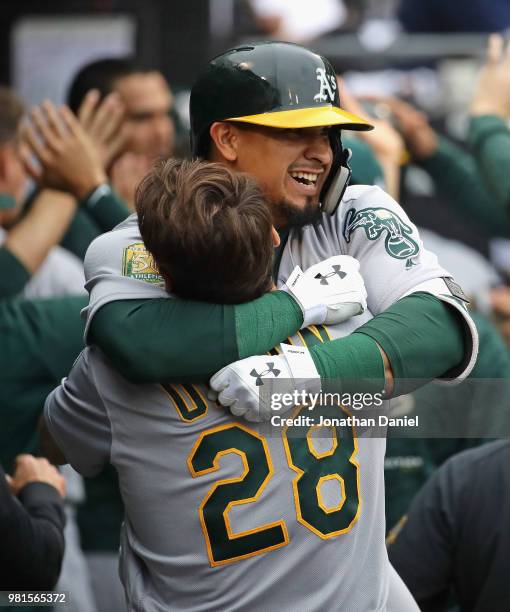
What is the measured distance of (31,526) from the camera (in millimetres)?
2584

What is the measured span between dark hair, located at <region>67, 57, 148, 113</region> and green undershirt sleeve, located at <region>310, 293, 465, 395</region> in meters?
3.07

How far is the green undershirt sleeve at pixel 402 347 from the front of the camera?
6.86 feet

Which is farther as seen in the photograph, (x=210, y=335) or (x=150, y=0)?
(x=150, y=0)

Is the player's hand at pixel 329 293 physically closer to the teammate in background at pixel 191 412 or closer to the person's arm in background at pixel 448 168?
the teammate in background at pixel 191 412

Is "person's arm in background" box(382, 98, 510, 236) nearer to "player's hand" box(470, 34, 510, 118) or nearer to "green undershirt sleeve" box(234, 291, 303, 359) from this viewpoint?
"player's hand" box(470, 34, 510, 118)

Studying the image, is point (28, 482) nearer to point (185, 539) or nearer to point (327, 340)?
point (185, 539)

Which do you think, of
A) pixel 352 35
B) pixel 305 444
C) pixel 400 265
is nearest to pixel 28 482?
pixel 305 444

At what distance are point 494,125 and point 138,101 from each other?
1.59m

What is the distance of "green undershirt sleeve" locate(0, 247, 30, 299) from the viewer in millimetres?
3617

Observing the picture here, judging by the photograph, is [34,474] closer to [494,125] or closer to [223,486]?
[223,486]

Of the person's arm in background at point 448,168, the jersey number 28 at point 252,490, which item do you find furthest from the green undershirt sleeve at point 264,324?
the person's arm in background at point 448,168

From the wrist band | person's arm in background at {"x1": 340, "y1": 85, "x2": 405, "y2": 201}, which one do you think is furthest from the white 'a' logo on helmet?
person's arm in background at {"x1": 340, "y1": 85, "x2": 405, "y2": 201}

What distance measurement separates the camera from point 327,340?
219 cm

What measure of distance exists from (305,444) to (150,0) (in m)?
4.06
